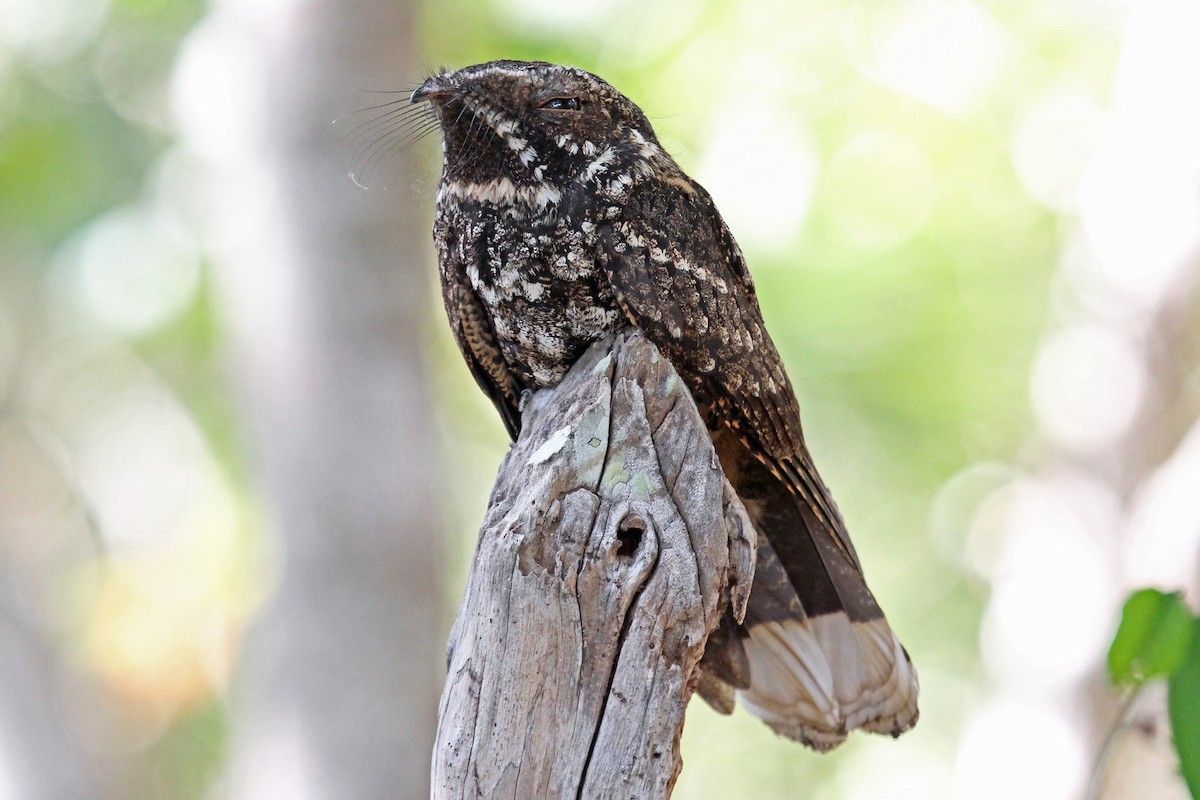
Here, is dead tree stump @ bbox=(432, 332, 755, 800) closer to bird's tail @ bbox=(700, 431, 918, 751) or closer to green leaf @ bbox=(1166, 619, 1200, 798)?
bird's tail @ bbox=(700, 431, 918, 751)

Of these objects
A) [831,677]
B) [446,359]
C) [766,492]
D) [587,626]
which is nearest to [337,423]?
[766,492]

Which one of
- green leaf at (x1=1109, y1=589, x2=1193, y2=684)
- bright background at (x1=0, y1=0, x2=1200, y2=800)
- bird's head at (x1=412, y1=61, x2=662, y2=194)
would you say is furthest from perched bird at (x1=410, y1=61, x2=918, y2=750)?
green leaf at (x1=1109, y1=589, x2=1193, y2=684)

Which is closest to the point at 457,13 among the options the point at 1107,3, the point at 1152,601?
the point at 1107,3

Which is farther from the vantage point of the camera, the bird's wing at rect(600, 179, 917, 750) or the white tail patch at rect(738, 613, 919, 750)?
the white tail patch at rect(738, 613, 919, 750)

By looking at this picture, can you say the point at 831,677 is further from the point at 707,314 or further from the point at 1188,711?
the point at 1188,711

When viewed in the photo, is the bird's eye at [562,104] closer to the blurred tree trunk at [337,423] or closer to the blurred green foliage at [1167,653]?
the blurred green foliage at [1167,653]

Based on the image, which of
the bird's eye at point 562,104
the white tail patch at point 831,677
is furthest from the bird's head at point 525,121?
the white tail patch at point 831,677
